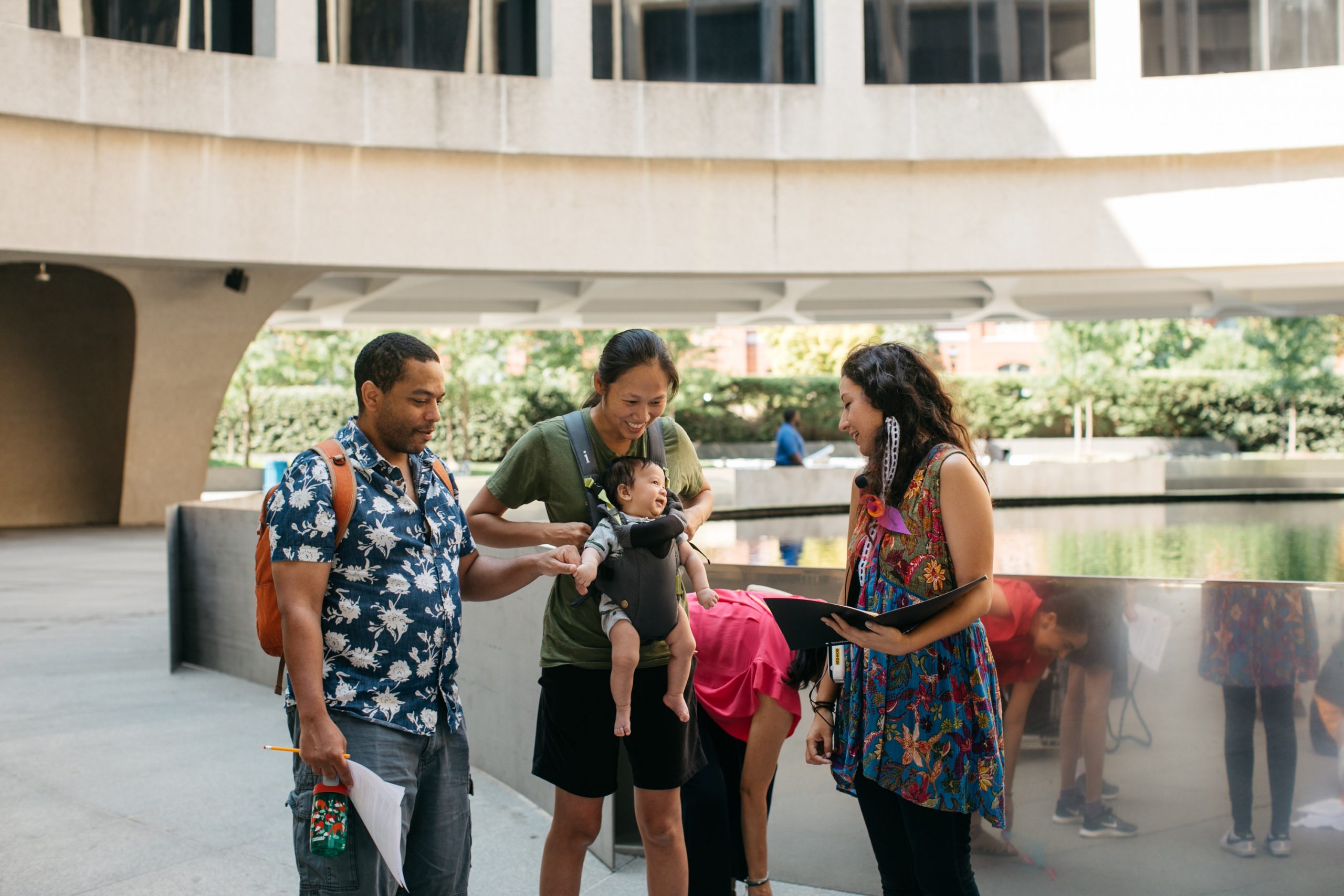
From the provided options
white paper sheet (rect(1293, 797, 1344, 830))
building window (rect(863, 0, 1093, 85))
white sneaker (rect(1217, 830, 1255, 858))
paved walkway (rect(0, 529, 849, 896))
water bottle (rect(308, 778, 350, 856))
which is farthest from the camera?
building window (rect(863, 0, 1093, 85))

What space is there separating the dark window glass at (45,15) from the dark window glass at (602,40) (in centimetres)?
754

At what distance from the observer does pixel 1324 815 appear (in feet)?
12.5

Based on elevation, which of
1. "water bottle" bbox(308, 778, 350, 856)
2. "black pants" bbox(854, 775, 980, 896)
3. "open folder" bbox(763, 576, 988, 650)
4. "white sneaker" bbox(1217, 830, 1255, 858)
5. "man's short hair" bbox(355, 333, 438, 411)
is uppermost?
"man's short hair" bbox(355, 333, 438, 411)

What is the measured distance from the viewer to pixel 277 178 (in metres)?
15.0

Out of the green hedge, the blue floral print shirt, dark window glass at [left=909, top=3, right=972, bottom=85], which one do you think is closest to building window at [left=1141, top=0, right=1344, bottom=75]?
dark window glass at [left=909, top=3, right=972, bottom=85]

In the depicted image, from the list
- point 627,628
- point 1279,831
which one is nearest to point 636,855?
point 627,628

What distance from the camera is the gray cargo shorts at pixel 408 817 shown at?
2797 millimetres

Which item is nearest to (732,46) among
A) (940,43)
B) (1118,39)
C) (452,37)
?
(940,43)

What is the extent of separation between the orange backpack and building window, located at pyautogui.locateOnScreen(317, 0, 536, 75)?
1504 cm

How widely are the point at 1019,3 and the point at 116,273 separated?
15.9 m

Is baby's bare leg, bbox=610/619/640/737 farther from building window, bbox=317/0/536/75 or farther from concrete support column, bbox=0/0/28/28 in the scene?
building window, bbox=317/0/536/75

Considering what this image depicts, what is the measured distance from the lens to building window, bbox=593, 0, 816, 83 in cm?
1678

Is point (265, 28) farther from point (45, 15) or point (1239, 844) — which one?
point (1239, 844)

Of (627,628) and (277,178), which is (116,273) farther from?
(627,628)
